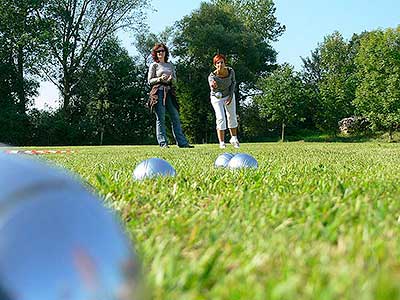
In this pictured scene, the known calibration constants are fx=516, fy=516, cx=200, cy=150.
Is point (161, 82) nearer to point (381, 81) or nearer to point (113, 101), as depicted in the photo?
point (381, 81)

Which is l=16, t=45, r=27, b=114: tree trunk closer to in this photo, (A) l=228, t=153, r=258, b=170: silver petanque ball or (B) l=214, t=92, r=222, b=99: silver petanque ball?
(B) l=214, t=92, r=222, b=99: silver petanque ball

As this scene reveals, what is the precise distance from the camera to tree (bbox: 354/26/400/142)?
25.8 m

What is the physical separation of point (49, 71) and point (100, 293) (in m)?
31.1

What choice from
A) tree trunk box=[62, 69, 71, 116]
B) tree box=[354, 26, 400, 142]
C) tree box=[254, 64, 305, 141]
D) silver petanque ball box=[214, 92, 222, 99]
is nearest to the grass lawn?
silver petanque ball box=[214, 92, 222, 99]

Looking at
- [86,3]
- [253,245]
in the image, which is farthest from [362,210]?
[86,3]

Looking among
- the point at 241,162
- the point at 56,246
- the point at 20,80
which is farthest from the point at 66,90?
the point at 56,246

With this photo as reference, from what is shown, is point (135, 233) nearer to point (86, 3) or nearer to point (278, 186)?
point (278, 186)

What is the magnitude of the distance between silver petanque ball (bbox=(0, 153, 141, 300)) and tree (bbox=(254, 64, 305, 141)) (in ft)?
91.8

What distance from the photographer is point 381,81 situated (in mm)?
→ 26484

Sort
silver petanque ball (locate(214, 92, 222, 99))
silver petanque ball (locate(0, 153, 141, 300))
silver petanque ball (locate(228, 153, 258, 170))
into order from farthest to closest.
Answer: silver petanque ball (locate(214, 92, 222, 99)) < silver petanque ball (locate(228, 153, 258, 170)) < silver petanque ball (locate(0, 153, 141, 300))

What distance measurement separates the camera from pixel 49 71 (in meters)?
30.3

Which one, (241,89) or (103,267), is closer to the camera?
(103,267)

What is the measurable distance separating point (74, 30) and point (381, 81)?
1796cm

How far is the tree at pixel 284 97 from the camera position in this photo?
28609 millimetres
